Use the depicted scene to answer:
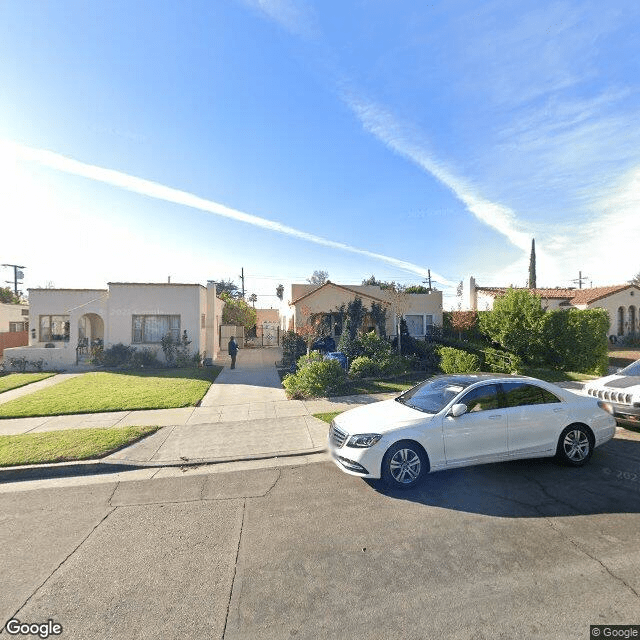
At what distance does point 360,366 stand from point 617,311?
2634cm

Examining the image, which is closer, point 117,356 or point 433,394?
point 433,394

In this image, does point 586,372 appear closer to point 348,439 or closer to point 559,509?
point 559,509

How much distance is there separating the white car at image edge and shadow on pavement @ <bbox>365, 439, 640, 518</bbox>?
4.28 feet

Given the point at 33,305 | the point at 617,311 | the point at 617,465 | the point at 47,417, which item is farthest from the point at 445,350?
the point at 617,311

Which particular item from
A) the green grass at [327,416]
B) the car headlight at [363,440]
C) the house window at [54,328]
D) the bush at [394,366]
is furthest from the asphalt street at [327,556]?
the house window at [54,328]

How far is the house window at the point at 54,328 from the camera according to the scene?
1828 centimetres

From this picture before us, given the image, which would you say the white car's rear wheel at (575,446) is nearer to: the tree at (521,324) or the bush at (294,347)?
the tree at (521,324)

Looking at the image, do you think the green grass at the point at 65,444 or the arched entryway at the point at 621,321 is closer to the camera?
the green grass at the point at 65,444

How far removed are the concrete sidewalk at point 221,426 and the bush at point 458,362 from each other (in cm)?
410

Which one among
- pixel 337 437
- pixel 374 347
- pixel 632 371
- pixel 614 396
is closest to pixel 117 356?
pixel 374 347

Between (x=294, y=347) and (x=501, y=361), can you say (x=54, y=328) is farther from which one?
(x=501, y=361)

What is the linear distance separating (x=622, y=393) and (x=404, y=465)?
5.22m

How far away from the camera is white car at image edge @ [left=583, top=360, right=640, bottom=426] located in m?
6.60

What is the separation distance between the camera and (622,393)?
685cm
